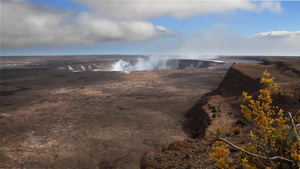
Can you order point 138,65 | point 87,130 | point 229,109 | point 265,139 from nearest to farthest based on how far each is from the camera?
point 265,139 → point 229,109 → point 87,130 → point 138,65

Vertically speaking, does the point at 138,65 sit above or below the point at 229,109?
above

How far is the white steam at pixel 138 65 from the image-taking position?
405 feet

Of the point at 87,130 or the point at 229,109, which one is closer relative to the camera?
the point at 229,109

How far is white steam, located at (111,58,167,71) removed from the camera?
123556 mm

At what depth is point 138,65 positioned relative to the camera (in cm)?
13262

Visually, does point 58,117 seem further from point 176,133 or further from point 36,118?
point 176,133

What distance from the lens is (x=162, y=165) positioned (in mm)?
8531

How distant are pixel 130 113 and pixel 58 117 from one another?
9783 mm

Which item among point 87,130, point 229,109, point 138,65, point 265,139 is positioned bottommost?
point 87,130

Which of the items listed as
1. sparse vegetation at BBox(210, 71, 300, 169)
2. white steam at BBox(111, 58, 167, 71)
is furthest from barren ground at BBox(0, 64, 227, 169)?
white steam at BBox(111, 58, 167, 71)

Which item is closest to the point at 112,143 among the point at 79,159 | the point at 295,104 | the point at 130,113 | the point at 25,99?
the point at 79,159

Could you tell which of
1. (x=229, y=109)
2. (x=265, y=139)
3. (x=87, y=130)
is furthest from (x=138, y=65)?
(x=265, y=139)

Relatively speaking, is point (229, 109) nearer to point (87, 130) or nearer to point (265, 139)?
point (87, 130)

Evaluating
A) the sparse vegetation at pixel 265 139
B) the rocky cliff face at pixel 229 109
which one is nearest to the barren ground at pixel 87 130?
the rocky cliff face at pixel 229 109
